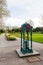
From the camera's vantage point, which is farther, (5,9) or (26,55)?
(5,9)

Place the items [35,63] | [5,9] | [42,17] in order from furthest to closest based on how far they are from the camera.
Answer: [42,17] < [5,9] < [35,63]

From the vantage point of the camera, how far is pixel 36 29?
155ft

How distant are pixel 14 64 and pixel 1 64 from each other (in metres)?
0.69

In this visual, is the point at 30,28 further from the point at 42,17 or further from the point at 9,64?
the point at 42,17

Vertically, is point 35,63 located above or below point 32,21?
below

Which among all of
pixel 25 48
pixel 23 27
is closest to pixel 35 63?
pixel 25 48

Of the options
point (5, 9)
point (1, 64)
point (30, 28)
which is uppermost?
point (5, 9)

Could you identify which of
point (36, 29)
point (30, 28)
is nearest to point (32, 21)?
point (36, 29)

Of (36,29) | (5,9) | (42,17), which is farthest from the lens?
(36,29)

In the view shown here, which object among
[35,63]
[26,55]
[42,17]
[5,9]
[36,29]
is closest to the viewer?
[35,63]

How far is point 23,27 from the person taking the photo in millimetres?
8062

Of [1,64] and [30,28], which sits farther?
[30,28]

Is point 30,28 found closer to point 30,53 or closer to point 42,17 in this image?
point 30,53

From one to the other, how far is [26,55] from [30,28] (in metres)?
1.84
